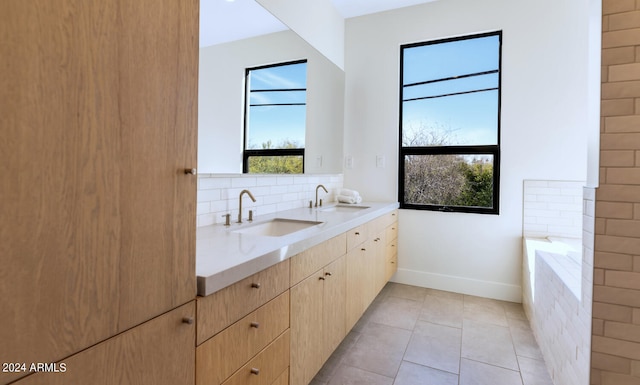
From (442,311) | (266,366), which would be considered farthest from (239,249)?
(442,311)

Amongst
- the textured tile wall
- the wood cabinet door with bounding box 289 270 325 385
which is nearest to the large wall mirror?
the wood cabinet door with bounding box 289 270 325 385

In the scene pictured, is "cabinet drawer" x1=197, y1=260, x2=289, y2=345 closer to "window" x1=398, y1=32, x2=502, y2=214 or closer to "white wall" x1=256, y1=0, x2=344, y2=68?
"white wall" x1=256, y1=0, x2=344, y2=68

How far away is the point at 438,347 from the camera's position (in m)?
2.15

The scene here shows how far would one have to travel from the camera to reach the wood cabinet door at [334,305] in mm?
1695

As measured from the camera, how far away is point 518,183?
2844 millimetres

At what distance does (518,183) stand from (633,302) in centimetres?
196

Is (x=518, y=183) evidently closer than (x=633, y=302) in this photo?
No

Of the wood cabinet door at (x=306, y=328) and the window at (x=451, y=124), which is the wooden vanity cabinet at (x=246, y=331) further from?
the window at (x=451, y=124)

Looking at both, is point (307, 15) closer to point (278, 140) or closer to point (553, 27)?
point (278, 140)

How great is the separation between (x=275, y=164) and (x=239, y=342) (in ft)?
4.77

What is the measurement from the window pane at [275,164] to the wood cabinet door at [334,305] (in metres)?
0.83

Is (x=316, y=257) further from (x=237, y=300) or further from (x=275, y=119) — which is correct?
(x=275, y=119)

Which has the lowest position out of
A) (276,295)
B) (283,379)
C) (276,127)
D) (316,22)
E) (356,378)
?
(356,378)

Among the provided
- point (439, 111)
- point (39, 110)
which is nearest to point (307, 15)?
point (439, 111)
